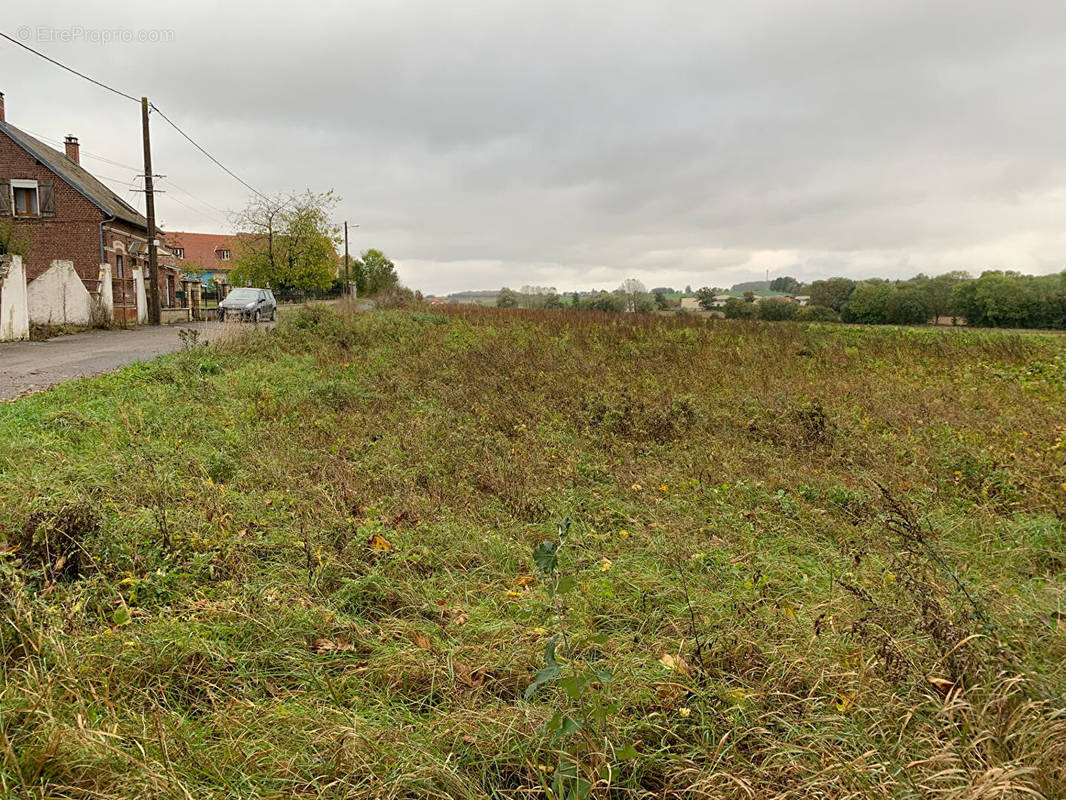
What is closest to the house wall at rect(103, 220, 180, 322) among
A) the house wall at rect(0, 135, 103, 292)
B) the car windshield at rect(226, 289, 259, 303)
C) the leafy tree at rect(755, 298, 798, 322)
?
the house wall at rect(0, 135, 103, 292)

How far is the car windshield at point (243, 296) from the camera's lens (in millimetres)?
23031

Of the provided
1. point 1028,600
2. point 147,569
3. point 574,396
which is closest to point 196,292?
point 574,396

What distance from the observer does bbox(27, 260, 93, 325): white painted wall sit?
1669 centimetres

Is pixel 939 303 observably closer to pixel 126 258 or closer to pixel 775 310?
pixel 775 310

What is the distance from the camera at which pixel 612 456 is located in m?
6.50

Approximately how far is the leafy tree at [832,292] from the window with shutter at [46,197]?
33.5 meters

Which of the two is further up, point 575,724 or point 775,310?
point 775,310

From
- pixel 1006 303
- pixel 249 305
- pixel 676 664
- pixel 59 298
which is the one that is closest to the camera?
pixel 676 664

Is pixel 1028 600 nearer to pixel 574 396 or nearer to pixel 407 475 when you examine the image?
pixel 407 475

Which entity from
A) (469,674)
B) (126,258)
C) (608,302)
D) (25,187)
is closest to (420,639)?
(469,674)

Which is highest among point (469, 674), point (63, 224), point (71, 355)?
point (63, 224)

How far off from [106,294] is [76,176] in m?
9.63

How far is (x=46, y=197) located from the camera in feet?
78.6

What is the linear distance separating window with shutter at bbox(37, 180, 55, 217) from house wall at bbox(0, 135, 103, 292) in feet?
0.48
